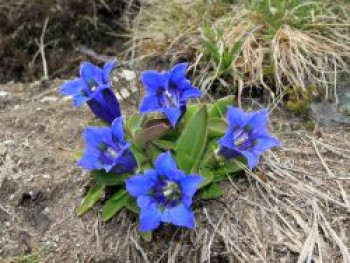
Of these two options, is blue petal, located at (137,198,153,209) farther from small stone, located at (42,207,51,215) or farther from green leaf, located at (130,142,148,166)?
small stone, located at (42,207,51,215)

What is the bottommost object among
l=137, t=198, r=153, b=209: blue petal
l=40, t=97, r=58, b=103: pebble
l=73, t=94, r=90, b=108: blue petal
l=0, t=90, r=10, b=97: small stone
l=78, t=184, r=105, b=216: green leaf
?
l=40, t=97, r=58, b=103: pebble

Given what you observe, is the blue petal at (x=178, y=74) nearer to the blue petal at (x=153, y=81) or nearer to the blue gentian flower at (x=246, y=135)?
the blue petal at (x=153, y=81)

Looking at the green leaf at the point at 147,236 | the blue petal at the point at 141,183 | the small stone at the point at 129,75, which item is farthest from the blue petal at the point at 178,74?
the small stone at the point at 129,75

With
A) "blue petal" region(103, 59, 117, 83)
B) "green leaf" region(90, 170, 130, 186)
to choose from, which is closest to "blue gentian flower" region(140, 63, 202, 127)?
"blue petal" region(103, 59, 117, 83)

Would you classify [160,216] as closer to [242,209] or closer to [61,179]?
[242,209]

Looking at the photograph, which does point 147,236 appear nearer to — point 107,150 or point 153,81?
point 107,150

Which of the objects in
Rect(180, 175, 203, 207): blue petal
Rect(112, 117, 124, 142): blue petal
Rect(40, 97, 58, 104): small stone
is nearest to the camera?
Rect(180, 175, 203, 207): blue petal

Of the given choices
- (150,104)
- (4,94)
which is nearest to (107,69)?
(150,104)
